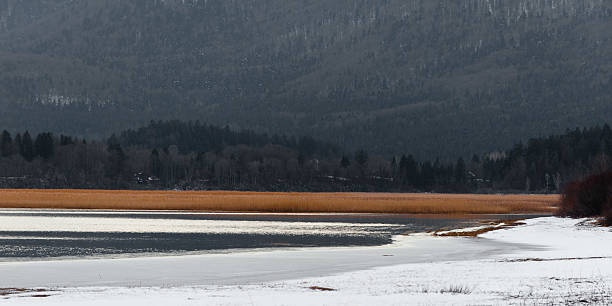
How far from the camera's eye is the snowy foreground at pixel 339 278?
26.3 metres

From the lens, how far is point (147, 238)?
185 feet

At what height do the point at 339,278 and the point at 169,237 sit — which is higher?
the point at 169,237

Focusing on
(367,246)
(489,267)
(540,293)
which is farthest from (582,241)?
(540,293)

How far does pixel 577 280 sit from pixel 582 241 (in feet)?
77.3

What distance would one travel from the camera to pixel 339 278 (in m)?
32.4

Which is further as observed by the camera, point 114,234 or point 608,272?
point 114,234

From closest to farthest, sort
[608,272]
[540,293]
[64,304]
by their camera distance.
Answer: [64,304] → [540,293] → [608,272]

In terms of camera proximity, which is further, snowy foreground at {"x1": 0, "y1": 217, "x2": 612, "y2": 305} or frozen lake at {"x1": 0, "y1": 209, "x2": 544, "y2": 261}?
frozen lake at {"x1": 0, "y1": 209, "x2": 544, "y2": 261}

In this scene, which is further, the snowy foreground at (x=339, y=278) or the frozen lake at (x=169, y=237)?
the frozen lake at (x=169, y=237)

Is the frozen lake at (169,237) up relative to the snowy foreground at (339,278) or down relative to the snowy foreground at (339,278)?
up

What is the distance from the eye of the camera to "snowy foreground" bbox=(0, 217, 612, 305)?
26.3m

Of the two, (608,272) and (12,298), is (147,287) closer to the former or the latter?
(12,298)

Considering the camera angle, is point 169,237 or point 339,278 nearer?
point 339,278

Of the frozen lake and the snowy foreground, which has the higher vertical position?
the frozen lake
